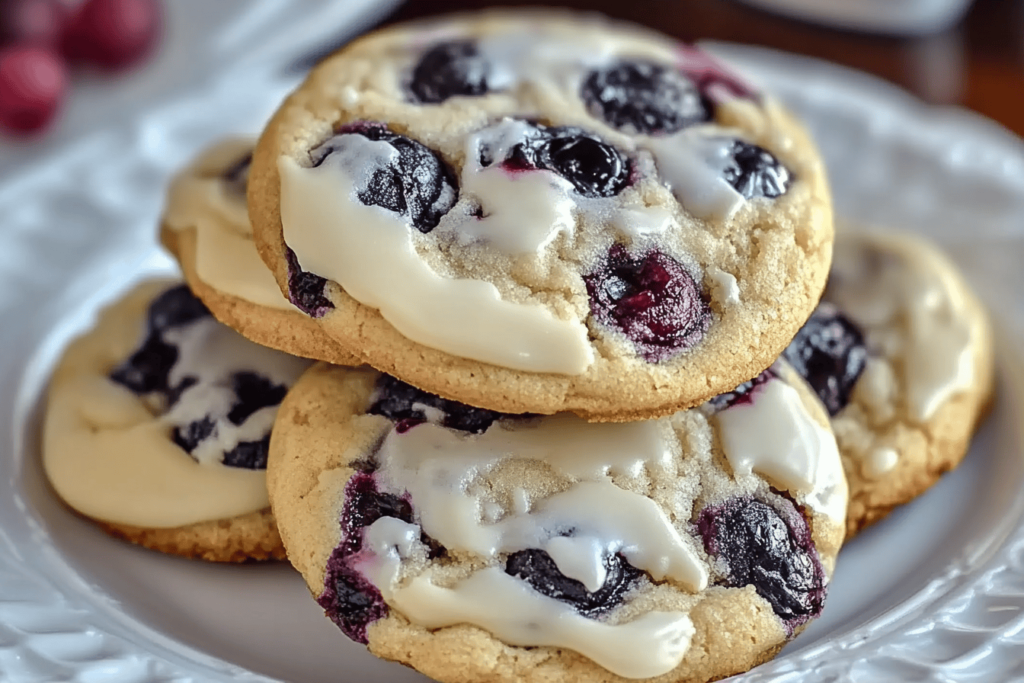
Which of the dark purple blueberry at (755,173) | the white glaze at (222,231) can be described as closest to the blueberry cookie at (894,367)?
the dark purple blueberry at (755,173)

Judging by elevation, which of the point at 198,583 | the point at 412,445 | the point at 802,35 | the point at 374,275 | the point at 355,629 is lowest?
the point at 802,35

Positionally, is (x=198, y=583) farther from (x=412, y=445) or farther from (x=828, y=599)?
(x=828, y=599)

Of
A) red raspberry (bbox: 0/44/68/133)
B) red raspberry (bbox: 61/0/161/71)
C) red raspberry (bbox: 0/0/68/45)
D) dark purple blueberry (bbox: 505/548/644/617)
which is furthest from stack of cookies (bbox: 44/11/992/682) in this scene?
red raspberry (bbox: 0/0/68/45)

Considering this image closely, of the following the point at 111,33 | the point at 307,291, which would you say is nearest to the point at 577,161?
the point at 307,291

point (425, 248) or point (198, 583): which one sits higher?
point (425, 248)

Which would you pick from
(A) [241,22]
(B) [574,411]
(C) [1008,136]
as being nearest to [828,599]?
(B) [574,411]

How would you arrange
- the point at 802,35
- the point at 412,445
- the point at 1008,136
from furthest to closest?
the point at 802,35 → the point at 1008,136 → the point at 412,445
